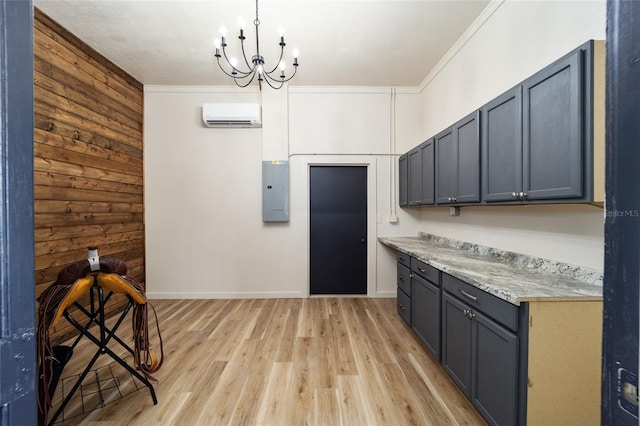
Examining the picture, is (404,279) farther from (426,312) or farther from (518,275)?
(518,275)

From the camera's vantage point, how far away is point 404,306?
309 cm

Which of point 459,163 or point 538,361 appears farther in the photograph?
point 459,163

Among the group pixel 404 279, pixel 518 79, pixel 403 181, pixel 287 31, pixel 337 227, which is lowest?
pixel 404 279

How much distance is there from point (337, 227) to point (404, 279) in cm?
142

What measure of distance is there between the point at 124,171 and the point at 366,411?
3.94m

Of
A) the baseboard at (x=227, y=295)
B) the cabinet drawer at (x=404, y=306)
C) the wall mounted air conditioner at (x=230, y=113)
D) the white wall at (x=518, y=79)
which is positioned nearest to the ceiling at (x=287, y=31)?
the white wall at (x=518, y=79)

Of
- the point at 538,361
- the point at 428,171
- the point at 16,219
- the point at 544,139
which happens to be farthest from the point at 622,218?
the point at 428,171

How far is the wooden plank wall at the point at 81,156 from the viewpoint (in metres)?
2.50

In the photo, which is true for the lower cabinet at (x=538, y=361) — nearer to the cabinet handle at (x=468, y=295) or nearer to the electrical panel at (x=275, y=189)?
the cabinet handle at (x=468, y=295)

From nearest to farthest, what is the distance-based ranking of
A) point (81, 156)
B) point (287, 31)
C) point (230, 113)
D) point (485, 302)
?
point (485, 302) < point (287, 31) < point (81, 156) < point (230, 113)

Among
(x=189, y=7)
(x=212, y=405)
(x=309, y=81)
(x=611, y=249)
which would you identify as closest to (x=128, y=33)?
(x=189, y=7)

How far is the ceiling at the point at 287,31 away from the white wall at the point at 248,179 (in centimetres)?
48

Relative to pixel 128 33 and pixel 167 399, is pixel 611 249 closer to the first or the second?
pixel 167 399

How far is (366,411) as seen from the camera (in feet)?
5.97
